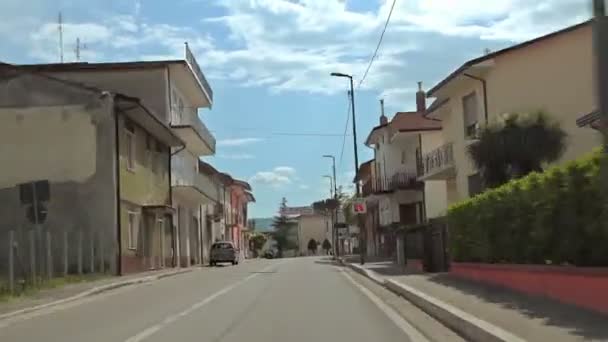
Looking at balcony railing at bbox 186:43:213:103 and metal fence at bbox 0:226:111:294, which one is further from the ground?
balcony railing at bbox 186:43:213:103

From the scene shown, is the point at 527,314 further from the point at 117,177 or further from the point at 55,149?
the point at 55,149

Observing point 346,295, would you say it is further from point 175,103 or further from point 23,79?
point 175,103

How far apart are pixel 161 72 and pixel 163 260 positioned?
31.1 ft

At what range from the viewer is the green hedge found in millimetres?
11828

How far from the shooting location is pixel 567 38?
31031 millimetres

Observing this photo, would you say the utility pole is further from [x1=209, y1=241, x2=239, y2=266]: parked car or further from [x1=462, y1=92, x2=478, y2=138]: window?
[x1=209, y1=241, x2=239, y2=266]: parked car

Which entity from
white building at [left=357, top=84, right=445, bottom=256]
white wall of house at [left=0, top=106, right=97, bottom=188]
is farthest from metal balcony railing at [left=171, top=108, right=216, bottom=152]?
white wall of house at [left=0, top=106, right=97, bottom=188]

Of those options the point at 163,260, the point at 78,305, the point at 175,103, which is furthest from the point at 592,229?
the point at 175,103

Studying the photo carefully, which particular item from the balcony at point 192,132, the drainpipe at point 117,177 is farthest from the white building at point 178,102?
the drainpipe at point 117,177

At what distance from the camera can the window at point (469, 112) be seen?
1371 inches

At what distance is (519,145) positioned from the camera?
24.8 m

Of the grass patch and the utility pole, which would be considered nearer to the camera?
the utility pole

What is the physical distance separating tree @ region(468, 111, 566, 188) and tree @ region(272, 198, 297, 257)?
116140mm

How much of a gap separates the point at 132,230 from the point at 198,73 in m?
15.5
